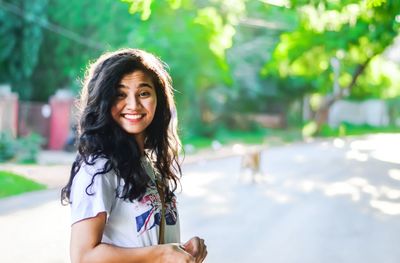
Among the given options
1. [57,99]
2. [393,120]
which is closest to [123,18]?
[57,99]

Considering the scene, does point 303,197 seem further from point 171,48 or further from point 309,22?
point 171,48

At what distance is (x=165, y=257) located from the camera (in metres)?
1.17

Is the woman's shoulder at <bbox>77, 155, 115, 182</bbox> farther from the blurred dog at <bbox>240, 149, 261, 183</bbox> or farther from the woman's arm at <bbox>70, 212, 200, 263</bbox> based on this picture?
the blurred dog at <bbox>240, 149, 261, 183</bbox>

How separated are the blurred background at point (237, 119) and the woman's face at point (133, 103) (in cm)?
39

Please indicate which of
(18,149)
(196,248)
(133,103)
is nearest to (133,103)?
(133,103)

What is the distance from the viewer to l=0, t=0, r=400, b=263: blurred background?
4785 millimetres

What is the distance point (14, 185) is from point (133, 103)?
633cm

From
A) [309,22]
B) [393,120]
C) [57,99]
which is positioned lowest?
[393,120]

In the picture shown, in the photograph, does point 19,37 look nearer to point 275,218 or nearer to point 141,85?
point 275,218

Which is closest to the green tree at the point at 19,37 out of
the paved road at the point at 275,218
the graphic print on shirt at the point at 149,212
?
the paved road at the point at 275,218

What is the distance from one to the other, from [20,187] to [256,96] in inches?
590

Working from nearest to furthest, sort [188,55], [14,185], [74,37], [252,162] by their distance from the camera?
[14,185] → [252,162] → [74,37] → [188,55]

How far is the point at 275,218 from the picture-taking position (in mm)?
5914

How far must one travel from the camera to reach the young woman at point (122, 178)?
44.8 inches
